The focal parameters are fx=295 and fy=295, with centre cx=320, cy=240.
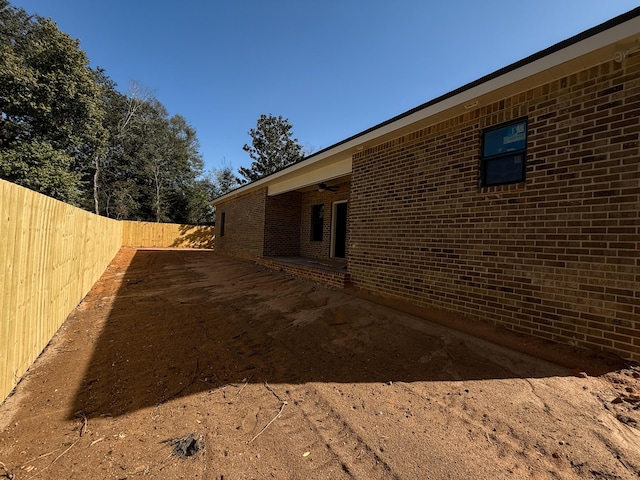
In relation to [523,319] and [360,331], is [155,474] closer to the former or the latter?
[360,331]

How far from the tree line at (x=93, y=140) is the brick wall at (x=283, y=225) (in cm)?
1702

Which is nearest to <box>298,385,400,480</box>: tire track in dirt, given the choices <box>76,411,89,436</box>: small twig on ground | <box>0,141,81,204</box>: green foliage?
<box>76,411,89,436</box>: small twig on ground

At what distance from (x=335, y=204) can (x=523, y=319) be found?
24.3ft

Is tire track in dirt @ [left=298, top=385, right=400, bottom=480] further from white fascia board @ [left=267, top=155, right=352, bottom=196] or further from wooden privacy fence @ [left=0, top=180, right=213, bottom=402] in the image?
white fascia board @ [left=267, top=155, right=352, bottom=196]

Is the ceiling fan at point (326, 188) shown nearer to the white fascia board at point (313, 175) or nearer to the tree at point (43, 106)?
the white fascia board at point (313, 175)

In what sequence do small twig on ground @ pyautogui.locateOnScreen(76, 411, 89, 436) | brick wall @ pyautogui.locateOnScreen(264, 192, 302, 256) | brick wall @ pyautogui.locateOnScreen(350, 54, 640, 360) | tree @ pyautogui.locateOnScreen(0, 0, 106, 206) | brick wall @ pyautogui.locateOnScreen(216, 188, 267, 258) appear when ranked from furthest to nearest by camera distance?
tree @ pyautogui.locateOnScreen(0, 0, 106, 206) < brick wall @ pyautogui.locateOnScreen(216, 188, 267, 258) < brick wall @ pyautogui.locateOnScreen(264, 192, 302, 256) < brick wall @ pyautogui.locateOnScreen(350, 54, 640, 360) < small twig on ground @ pyautogui.locateOnScreen(76, 411, 89, 436)

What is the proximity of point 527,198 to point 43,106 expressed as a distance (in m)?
27.0

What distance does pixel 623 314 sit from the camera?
9.37ft

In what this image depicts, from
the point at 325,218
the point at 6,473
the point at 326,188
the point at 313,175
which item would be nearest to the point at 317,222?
the point at 325,218

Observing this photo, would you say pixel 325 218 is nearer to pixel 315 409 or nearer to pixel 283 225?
pixel 283 225

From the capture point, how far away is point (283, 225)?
1198 centimetres

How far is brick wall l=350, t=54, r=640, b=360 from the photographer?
2.92 meters

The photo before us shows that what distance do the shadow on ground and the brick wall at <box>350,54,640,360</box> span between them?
0.62 metres

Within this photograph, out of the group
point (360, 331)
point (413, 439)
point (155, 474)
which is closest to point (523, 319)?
point (360, 331)
